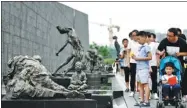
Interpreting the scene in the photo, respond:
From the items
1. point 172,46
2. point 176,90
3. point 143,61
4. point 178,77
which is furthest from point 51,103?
point 172,46

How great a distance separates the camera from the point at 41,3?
60.2 ft

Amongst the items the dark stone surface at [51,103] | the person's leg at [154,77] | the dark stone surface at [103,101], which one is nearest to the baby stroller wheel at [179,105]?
the dark stone surface at [103,101]

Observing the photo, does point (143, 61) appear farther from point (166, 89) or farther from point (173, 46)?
point (166, 89)

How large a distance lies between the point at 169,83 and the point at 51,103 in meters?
2.11

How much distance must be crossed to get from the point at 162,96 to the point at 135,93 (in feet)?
9.04

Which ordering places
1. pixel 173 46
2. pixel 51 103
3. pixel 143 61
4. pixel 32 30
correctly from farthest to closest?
pixel 32 30
pixel 143 61
pixel 173 46
pixel 51 103

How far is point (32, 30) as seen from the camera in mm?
15688

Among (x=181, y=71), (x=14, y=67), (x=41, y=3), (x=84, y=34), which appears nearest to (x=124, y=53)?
(x=181, y=71)

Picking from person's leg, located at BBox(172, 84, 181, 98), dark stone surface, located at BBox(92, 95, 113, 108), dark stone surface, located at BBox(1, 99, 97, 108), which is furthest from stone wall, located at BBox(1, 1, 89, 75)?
person's leg, located at BBox(172, 84, 181, 98)

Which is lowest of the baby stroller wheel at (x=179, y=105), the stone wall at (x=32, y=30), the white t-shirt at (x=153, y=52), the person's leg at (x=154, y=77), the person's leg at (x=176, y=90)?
the baby stroller wheel at (x=179, y=105)

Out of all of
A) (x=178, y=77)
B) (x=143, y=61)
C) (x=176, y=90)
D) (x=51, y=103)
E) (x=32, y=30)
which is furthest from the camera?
(x=32, y=30)

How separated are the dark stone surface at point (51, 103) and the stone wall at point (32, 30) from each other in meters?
4.82

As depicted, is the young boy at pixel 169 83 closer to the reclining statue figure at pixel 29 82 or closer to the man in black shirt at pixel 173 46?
the man in black shirt at pixel 173 46

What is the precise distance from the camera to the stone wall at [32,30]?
11576 millimetres
